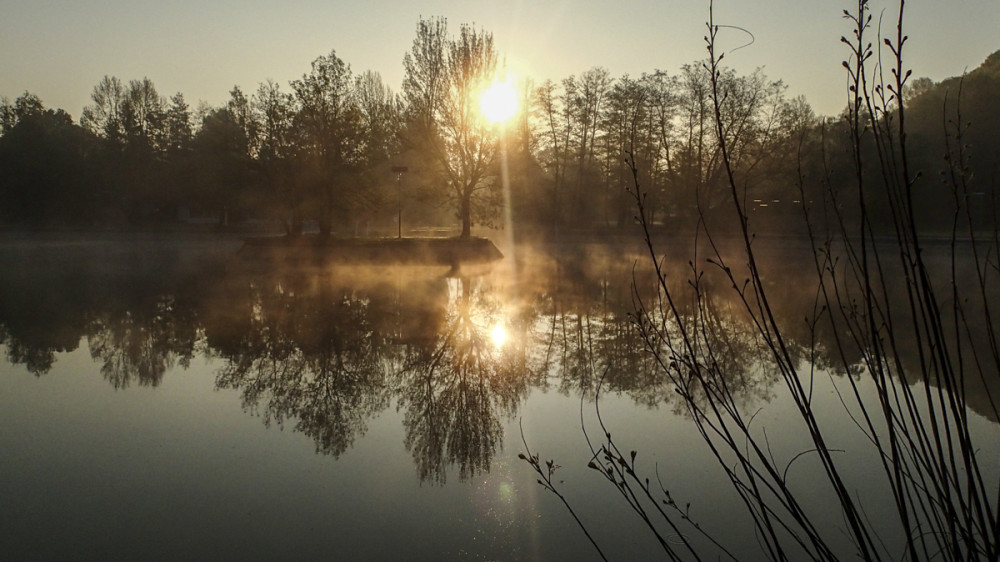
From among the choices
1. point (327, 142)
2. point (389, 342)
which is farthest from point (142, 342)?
point (327, 142)

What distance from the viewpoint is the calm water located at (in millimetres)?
3928

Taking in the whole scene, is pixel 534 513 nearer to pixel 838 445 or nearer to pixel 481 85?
pixel 838 445

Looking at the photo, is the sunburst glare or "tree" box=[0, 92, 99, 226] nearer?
the sunburst glare

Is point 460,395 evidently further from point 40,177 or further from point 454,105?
point 40,177

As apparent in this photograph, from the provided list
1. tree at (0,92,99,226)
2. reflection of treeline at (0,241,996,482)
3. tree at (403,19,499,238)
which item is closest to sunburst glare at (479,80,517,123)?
tree at (403,19,499,238)

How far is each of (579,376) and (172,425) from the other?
3965 millimetres

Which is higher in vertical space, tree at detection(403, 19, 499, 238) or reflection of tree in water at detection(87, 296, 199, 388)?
tree at detection(403, 19, 499, 238)

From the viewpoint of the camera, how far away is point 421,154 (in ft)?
112

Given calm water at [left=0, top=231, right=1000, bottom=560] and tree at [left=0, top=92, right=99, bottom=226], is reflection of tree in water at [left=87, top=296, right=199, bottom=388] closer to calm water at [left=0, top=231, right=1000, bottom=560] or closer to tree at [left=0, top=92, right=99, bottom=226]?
calm water at [left=0, top=231, right=1000, bottom=560]

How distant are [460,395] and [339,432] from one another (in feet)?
4.63

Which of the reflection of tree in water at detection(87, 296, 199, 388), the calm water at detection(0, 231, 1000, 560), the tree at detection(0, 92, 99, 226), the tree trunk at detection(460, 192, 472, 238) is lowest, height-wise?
the calm water at detection(0, 231, 1000, 560)

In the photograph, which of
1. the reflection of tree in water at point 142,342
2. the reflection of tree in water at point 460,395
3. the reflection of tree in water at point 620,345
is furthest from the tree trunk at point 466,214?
the reflection of tree in water at point 460,395

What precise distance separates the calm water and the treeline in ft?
58.0

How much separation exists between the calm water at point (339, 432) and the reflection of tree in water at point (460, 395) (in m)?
0.03
